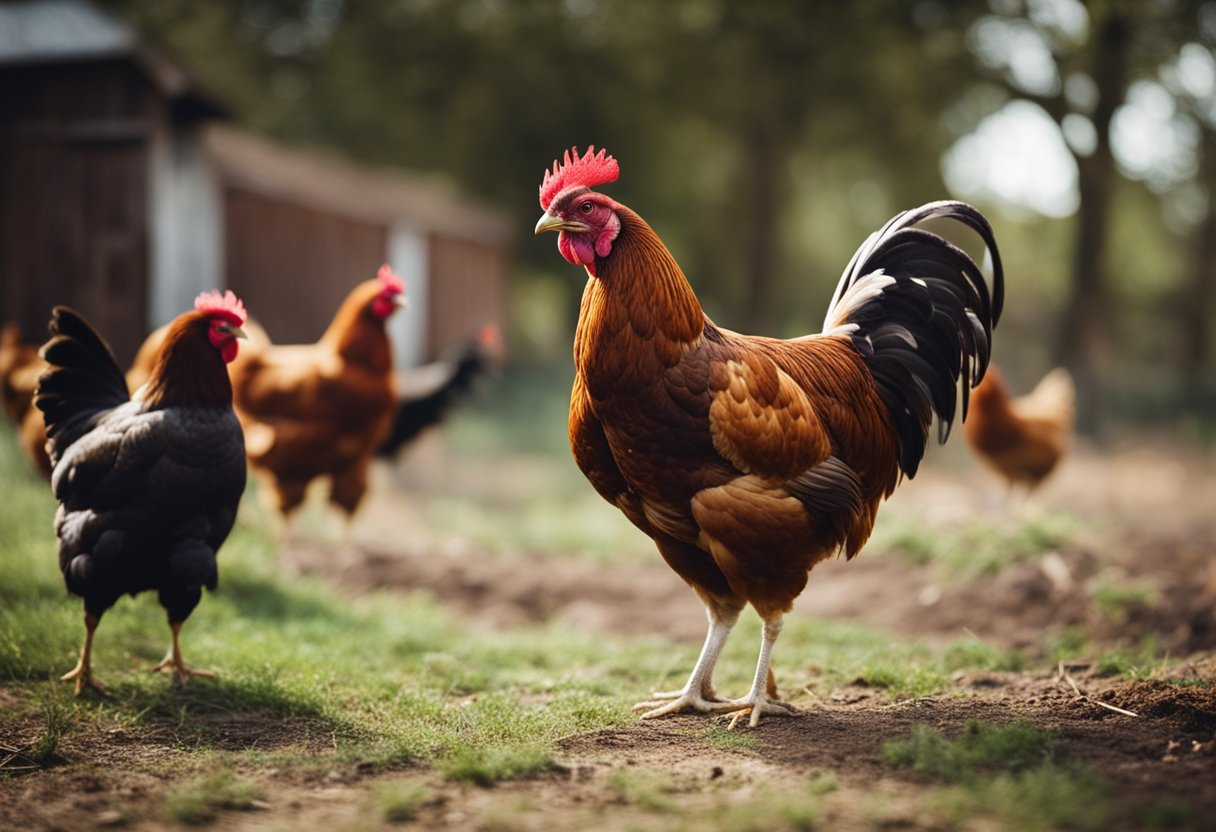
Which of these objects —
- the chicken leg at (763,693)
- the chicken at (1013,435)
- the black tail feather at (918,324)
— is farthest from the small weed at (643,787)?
the chicken at (1013,435)

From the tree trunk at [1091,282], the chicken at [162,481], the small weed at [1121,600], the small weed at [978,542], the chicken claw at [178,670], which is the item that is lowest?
the chicken claw at [178,670]

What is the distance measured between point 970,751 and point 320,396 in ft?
17.7

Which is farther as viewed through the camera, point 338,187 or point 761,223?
point 761,223

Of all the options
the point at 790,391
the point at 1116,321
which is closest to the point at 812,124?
the point at 1116,321

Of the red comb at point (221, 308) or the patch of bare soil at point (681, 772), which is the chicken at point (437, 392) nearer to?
the red comb at point (221, 308)

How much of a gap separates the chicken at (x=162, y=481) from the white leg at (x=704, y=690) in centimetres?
215

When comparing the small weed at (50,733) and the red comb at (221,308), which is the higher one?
the red comb at (221,308)

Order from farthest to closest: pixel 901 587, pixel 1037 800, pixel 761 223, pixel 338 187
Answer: pixel 761 223 < pixel 338 187 < pixel 901 587 < pixel 1037 800

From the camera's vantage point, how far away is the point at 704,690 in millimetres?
4191

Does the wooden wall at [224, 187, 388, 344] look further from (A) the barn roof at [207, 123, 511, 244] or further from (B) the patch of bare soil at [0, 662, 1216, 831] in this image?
(B) the patch of bare soil at [0, 662, 1216, 831]

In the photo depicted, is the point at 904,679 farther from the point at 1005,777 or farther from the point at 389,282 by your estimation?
the point at 389,282

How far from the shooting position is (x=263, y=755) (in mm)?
3580

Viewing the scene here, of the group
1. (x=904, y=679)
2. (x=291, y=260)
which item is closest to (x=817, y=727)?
(x=904, y=679)

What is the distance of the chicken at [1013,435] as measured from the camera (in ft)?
27.1
